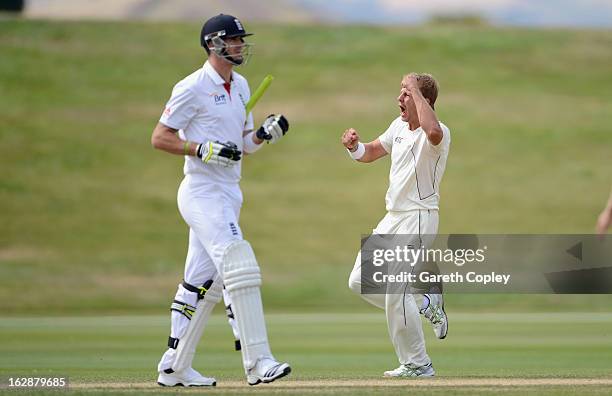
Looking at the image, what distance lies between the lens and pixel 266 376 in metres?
7.50

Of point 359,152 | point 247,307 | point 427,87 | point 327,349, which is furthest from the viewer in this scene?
point 327,349

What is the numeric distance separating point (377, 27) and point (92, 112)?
11.7m

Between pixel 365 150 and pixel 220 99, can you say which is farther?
pixel 365 150

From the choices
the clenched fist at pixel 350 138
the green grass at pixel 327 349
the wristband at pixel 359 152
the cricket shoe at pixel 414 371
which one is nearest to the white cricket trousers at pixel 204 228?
the green grass at pixel 327 349

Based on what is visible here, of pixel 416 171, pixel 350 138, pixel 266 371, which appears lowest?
pixel 266 371

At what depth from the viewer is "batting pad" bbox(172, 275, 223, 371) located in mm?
8172

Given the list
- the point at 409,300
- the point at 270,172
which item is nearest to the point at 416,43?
the point at 270,172

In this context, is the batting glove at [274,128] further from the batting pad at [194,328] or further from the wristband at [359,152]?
the wristband at [359,152]

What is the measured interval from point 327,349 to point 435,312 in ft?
15.0

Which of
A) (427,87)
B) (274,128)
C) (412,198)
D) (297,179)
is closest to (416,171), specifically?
(412,198)

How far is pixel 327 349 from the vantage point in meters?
13.1

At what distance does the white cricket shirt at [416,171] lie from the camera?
333 inches

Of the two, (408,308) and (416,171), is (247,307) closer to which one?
(408,308)

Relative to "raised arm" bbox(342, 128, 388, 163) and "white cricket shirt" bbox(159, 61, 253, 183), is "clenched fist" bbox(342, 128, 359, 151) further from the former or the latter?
"white cricket shirt" bbox(159, 61, 253, 183)
